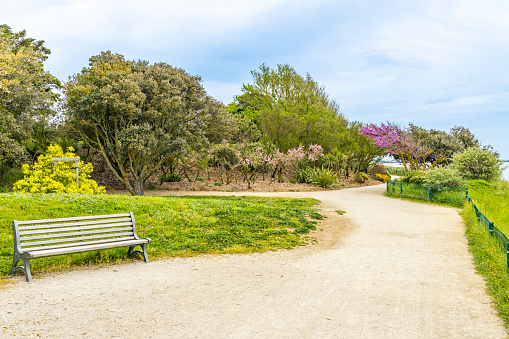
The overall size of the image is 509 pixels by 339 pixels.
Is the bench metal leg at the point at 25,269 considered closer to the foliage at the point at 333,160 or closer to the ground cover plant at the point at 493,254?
the ground cover plant at the point at 493,254

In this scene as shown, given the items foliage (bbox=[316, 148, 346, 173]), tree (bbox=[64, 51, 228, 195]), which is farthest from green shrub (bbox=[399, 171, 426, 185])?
tree (bbox=[64, 51, 228, 195])

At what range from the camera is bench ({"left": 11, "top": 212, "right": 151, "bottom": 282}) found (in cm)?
615

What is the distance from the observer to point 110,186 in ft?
83.5

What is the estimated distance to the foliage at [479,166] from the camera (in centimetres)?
2247

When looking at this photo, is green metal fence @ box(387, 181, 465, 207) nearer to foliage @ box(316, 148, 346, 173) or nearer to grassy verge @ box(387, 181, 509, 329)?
grassy verge @ box(387, 181, 509, 329)

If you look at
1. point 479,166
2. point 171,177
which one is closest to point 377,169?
point 479,166

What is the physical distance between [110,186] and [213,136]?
854 centimetres

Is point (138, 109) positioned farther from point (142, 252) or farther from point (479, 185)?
point (479, 185)

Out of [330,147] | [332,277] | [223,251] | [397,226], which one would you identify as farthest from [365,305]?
[330,147]

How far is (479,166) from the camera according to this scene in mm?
22609

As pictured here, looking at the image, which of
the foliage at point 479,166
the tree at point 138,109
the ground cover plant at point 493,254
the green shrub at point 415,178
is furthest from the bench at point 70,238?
the foliage at point 479,166

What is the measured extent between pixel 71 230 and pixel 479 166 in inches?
900

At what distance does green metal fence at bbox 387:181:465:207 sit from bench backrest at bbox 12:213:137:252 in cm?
1470

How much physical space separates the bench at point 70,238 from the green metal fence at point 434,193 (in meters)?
14.6
